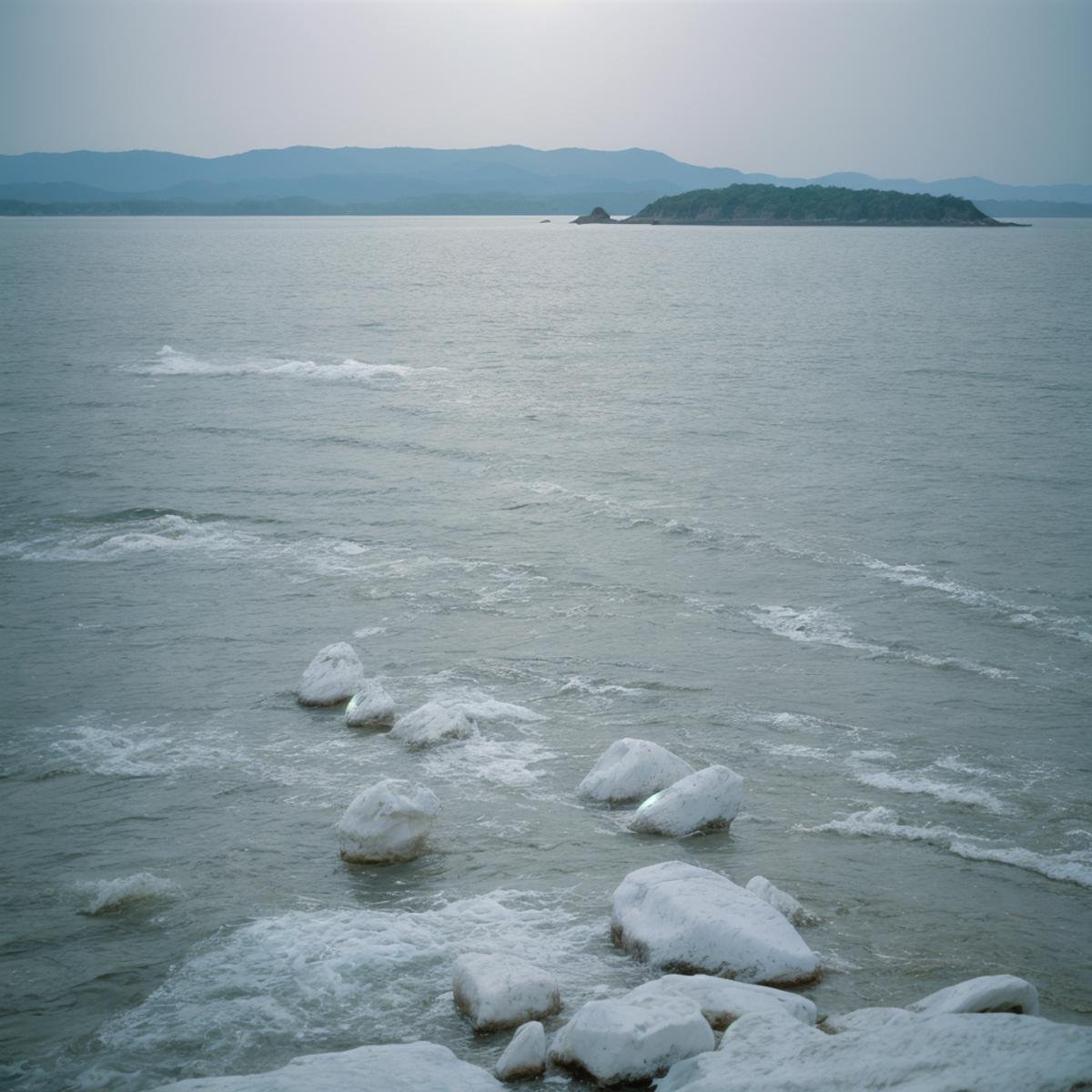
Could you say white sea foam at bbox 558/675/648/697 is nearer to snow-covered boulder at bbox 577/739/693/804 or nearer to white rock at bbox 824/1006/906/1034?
snow-covered boulder at bbox 577/739/693/804

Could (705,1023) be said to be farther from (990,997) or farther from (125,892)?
(125,892)

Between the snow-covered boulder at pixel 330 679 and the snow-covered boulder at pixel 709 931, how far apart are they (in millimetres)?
6964

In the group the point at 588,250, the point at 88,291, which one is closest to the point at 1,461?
the point at 88,291

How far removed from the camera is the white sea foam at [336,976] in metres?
9.84

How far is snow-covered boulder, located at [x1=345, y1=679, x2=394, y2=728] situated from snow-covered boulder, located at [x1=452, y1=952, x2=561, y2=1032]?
21.9 feet

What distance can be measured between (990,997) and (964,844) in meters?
4.09

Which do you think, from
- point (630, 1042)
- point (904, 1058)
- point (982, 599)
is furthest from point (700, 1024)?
point (982, 599)

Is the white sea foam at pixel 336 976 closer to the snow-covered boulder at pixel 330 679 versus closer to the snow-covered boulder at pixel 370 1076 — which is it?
the snow-covered boulder at pixel 370 1076

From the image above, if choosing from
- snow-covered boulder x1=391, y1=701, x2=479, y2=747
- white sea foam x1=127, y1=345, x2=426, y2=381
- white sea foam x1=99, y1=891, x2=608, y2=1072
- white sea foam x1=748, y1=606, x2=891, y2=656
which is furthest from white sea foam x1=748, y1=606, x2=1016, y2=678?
white sea foam x1=127, y1=345, x2=426, y2=381

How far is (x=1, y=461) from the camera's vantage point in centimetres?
3288

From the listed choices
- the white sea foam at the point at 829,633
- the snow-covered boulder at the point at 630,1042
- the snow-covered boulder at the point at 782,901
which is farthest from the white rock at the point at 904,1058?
the white sea foam at the point at 829,633

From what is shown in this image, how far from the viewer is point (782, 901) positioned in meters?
11.6

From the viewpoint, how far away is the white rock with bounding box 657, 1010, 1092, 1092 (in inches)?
286

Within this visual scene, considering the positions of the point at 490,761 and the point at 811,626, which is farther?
the point at 811,626
